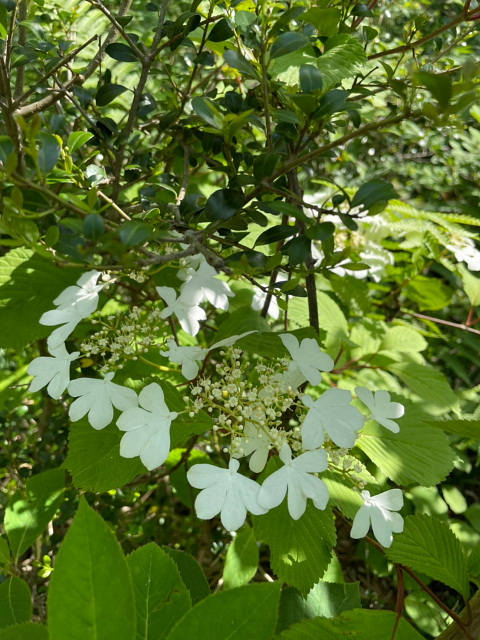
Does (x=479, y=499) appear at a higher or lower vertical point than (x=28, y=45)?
lower

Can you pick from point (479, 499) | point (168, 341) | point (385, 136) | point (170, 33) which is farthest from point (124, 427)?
point (385, 136)

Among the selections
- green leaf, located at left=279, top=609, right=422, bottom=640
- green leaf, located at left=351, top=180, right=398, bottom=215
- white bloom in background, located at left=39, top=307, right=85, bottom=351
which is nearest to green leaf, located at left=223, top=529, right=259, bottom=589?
green leaf, located at left=279, top=609, right=422, bottom=640

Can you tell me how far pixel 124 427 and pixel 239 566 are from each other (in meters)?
0.29

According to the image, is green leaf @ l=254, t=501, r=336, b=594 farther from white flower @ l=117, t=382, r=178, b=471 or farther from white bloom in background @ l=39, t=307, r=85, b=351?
white bloom in background @ l=39, t=307, r=85, b=351

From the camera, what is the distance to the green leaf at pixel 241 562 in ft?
2.26

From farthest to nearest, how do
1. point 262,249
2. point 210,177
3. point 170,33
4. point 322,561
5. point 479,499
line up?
1. point 479,499
2. point 210,177
3. point 262,249
4. point 170,33
5. point 322,561

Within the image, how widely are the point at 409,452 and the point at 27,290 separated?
0.63m

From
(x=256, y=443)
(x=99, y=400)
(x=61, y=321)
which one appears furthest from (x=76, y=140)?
(x=256, y=443)

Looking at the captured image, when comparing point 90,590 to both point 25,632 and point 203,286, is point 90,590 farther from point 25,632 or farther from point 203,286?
point 203,286

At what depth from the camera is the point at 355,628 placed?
57 centimetres

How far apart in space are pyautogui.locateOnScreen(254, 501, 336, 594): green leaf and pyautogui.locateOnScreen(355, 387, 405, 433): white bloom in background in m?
0.13

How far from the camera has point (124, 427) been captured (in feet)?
1.81

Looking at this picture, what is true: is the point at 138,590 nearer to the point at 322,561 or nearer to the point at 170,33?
the point at 322,561

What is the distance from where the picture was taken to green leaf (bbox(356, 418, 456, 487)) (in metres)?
0.72
